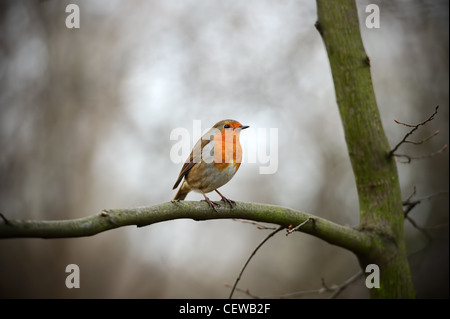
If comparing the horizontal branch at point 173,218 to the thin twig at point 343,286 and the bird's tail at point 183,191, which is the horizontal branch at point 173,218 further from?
the bird's tail at point 183,191

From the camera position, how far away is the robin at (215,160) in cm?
287

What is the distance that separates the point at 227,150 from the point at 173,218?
90 cm

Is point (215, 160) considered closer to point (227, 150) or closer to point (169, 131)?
point (227, 150)

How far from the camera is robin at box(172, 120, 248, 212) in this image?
113 inches

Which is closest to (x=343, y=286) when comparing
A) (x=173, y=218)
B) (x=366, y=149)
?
(x=366, y=149)

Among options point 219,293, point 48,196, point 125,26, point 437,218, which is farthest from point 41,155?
point 437,218

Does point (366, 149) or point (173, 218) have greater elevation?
point (366, 149)

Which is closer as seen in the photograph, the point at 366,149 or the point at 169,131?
the point at 366,149

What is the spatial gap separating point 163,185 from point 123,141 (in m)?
0.89

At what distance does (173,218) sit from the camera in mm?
2104

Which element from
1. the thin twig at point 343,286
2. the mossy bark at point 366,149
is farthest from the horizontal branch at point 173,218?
the thin twig at point 343,286

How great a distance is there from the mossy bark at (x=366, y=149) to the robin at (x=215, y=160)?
0.76 m

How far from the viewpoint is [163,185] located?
5.47m
